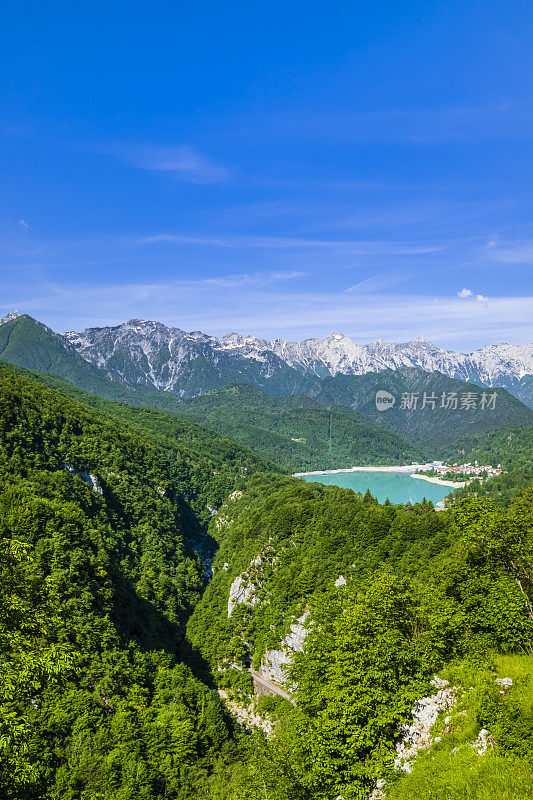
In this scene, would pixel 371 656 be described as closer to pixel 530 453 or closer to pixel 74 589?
pixel 74 589

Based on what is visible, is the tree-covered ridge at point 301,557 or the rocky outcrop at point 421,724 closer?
the rocky outcrop at point 421,724

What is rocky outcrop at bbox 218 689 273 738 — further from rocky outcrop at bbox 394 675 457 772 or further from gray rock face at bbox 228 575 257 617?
rocky outcrop at bbox 394 675 457 772

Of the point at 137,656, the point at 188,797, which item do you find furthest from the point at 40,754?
the point at 137,656

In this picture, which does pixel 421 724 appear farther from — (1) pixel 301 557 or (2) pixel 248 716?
(1) pixel 301 557

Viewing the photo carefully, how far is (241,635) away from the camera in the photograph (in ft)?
202

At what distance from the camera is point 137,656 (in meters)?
45.6

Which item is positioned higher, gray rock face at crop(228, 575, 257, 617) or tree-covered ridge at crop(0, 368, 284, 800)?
tree-covered ridge at crop(0, 368, 284, 800)

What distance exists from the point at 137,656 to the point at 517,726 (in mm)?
43584

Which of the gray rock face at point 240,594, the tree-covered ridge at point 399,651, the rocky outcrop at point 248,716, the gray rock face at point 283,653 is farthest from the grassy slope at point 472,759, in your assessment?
the gray rock face at point 240,594

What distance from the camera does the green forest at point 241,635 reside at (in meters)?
13.9

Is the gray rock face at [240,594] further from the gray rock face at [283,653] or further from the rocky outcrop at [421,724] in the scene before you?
the rocky outcrop at [421,724]

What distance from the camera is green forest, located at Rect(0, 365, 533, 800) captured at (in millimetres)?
13914

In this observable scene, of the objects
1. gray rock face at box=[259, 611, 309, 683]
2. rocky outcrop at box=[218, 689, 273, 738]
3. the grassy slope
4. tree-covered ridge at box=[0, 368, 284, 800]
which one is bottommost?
rocky outcrop at box=[218, 689, 273, 738]

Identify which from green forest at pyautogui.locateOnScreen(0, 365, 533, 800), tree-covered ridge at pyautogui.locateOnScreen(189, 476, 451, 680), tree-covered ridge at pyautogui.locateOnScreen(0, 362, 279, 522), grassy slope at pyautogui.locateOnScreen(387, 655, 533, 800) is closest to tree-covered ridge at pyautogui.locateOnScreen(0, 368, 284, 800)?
green forest at pyautogui.locateOnScreen(0, 365, 533, 800)
